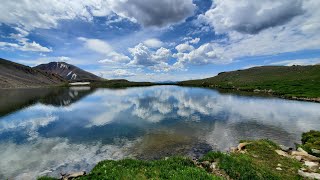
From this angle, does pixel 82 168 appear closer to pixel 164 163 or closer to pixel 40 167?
pixel 40 167

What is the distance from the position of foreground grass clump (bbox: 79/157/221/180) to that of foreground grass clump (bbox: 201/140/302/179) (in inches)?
115

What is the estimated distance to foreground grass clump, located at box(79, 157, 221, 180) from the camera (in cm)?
1669

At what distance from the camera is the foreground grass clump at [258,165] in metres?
18.0

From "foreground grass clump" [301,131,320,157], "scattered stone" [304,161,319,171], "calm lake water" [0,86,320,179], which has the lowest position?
"calm lake water" [0,86,320,179]

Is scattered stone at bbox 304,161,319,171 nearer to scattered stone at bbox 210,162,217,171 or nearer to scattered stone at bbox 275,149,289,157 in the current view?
scattered stone at bbox 275,149,289,157

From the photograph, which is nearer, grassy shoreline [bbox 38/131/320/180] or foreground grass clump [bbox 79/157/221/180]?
foreground grass clump [bbox 79/157/221/180]

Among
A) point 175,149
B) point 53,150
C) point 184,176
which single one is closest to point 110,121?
point 53,150

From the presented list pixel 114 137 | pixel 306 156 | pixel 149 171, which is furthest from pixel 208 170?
pixel 114 137

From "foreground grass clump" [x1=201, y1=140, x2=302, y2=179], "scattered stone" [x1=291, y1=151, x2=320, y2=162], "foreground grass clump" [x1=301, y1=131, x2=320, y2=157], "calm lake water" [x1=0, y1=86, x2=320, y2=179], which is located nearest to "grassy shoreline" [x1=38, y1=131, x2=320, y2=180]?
"foreground grass clump" [x1=201, y1=140, x2=302, y2=179]

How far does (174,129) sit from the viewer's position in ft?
136

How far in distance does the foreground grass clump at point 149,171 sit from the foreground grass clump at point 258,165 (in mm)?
2911

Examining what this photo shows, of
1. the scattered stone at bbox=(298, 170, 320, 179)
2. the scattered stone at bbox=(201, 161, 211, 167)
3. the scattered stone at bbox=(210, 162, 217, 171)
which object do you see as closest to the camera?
the scattered stone at bbox=(298, 170, 320, 179)

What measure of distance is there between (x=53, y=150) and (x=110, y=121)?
1975 centimetres

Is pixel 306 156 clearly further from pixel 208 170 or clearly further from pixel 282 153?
pixel 208 170
